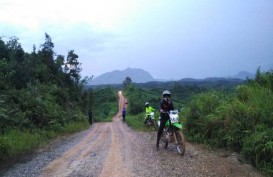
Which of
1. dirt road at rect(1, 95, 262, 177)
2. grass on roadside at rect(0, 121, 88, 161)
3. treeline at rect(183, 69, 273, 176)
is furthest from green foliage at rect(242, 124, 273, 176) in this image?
grass on roadside at rect(0, 121, 88, 161)

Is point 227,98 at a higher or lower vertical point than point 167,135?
higher

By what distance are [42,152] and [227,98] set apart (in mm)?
7909

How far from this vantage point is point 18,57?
3522 centimetres

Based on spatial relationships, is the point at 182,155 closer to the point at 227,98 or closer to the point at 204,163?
the point at 204,163

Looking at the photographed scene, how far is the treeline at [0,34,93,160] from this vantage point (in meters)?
15.9

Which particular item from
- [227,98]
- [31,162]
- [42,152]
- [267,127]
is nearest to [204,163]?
[267,127]

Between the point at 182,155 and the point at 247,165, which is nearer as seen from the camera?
the point at 247,165

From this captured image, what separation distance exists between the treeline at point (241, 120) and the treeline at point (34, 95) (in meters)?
7.31

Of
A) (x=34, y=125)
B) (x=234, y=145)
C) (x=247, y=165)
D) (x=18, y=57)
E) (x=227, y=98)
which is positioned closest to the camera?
(x=247, y=165)

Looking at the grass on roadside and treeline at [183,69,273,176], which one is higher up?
treeline at [183,69,273,176]

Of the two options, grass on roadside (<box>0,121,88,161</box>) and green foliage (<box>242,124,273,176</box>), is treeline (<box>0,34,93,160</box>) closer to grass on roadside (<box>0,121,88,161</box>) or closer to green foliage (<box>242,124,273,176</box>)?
grass on roadside (<box>0,121,88,161</box>)

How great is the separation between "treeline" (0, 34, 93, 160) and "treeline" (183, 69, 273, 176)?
7309 millimetres

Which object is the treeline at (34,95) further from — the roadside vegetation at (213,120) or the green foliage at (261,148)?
the green foliage at (261,148)

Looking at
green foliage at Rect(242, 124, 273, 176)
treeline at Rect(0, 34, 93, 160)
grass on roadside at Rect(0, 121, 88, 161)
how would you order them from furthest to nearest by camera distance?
1. treeline at Rect(0, 34, 93, 160)
2. grass on roadside at Rect(0, 121, 88, 161)
3. green foliage at Rect(242, 124, 273, 176)
